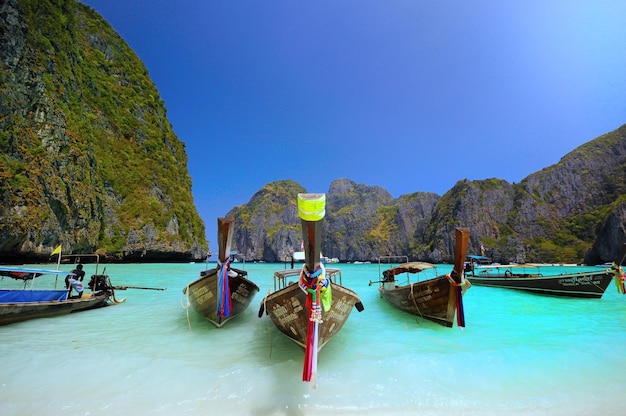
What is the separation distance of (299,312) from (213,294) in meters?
3.54

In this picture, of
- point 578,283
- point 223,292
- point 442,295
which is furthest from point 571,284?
point 223,292

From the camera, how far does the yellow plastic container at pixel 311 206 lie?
3961 millimetres

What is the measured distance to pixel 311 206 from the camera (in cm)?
396

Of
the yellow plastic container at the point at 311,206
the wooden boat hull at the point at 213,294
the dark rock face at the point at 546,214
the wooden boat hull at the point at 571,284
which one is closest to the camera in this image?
the yellow plastic container at the point at 311,206

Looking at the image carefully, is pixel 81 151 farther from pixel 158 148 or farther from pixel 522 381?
pixel 522 381

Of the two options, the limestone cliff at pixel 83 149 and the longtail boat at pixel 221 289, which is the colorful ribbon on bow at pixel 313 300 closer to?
the longtail boat at pixel 221 289

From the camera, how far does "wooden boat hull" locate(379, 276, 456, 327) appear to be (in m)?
8.68

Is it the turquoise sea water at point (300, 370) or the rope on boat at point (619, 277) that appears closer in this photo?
the turquoise sea water at point (300, 370)

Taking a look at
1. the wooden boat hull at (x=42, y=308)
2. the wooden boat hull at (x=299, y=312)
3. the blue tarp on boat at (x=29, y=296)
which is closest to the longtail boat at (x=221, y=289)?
the wooden boat hull at (x=299, y=312)

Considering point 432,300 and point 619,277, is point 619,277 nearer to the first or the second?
point 619,277

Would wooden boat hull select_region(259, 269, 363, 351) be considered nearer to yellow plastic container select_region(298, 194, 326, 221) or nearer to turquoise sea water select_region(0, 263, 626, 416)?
turquoise sea water select_region(0, 263, 626, 416)

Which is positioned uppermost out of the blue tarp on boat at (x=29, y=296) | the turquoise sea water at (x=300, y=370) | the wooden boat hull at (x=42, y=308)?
the blue tarp on boat at (x=29, y=296)

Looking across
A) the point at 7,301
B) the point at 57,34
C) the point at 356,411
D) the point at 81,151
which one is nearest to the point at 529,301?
the point at 356,411

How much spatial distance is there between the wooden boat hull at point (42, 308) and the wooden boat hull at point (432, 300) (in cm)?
1249
